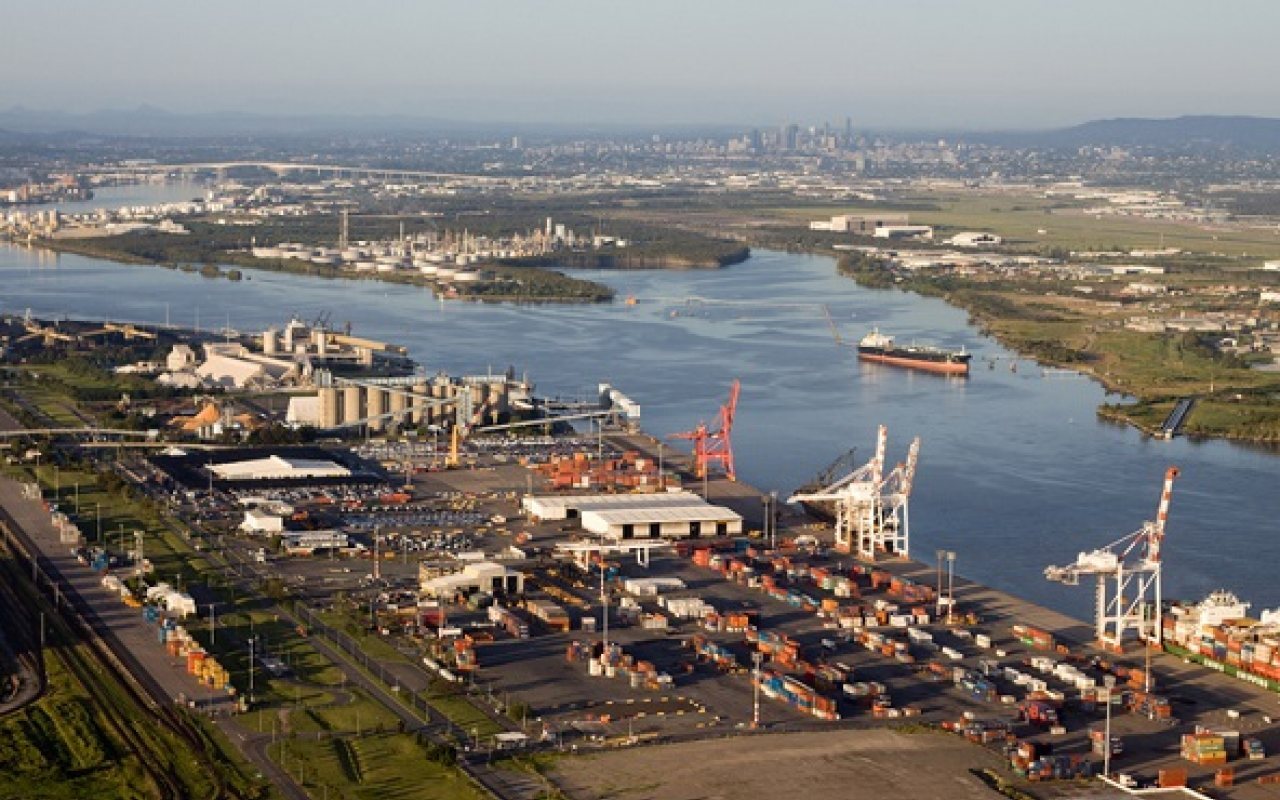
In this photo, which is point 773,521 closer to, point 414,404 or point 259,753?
point 414,404

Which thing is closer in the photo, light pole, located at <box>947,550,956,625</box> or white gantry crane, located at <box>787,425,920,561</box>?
light pole, located at <box>947,550,956,625</box>

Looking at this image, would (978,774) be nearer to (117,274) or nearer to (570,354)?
(570,354)

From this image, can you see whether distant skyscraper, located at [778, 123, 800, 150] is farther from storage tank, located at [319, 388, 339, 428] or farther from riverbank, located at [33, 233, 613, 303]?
storage tank, located at [319, 388, 339, 428]

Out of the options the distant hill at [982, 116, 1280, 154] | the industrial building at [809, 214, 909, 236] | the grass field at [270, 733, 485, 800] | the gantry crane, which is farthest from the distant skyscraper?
the grass field at [270, 733, 485, 800]

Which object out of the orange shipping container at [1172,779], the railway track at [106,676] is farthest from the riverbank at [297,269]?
the orange shipping container at [1172,779]

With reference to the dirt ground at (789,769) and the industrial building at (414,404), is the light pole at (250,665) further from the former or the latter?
the industrial building at (414,404)

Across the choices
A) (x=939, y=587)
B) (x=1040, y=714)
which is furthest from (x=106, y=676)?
(x=939, y=587)
